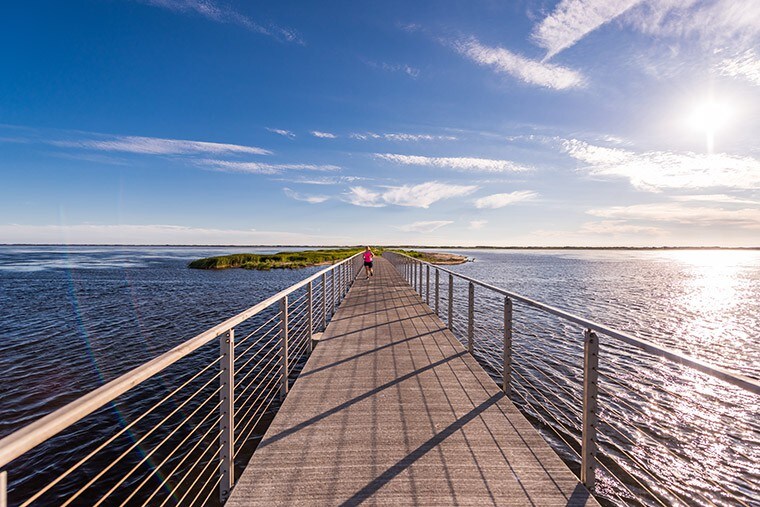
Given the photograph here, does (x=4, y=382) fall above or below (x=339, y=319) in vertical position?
below

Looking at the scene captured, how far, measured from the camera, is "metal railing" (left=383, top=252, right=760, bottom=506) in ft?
8.54

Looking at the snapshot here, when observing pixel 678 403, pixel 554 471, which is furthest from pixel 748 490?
pixel 554 471

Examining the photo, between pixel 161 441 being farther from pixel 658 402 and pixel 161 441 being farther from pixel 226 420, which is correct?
pixel 658 402

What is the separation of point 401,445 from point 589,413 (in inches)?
53.6

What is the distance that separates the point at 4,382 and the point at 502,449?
9756mm

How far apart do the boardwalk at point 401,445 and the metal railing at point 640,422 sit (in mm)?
340

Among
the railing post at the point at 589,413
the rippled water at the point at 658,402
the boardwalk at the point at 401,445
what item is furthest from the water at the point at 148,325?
the railing post at the point at 589,413

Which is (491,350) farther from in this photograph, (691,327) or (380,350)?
(691,327)

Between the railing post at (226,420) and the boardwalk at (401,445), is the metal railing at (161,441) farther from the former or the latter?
the boardwalk at (401,445)

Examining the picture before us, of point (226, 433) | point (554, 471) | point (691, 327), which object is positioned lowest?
point (691, 327)

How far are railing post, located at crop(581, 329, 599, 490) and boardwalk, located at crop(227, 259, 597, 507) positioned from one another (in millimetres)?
115

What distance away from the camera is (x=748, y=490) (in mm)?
4418

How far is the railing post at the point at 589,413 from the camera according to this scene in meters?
2.56

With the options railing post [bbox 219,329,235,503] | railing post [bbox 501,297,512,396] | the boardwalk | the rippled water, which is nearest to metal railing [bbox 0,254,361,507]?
railing post [bbox 219,329,235,503]
